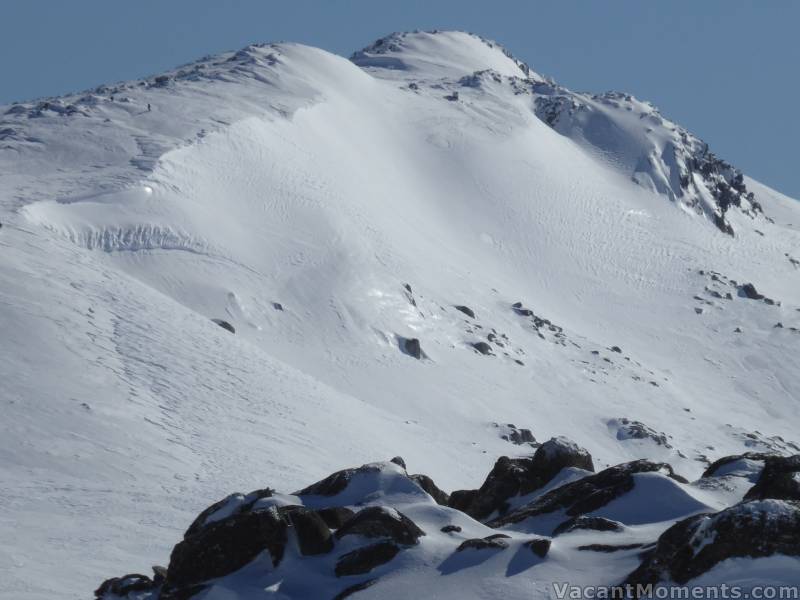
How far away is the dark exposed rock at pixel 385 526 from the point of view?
16.2 m

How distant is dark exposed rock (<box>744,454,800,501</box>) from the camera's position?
17000 millimetres

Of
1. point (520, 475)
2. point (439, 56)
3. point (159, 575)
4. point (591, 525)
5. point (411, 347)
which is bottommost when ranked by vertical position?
point (159, 575)

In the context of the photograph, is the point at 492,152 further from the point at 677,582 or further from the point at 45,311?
the point at 677,582

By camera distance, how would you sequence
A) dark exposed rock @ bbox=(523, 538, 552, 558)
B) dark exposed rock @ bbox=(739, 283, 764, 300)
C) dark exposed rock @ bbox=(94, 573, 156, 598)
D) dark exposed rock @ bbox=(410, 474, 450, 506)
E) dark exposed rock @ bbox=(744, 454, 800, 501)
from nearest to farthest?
dark exposed rock @ bbox=(523, 538, 552, 558)
dark exposed rock @ bbox=(94, 573, 156, 598)
dark exposed rock @ bbox=(744, 454, 800, 501)
dark exposed rock @ bbox=(410, 474, 450, 506)
dark exposed rock @ bbox=(739, 283, 764, 300)

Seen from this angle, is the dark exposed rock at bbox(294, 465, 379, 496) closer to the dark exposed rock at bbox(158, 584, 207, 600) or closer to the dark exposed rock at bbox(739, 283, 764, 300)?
the dark exposed rock at bbox(158, 584, 207, 600)

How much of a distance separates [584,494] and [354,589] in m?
4.88

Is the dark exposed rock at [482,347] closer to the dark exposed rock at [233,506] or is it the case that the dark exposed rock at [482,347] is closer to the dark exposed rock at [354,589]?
the dark exposed rock at [233,506]

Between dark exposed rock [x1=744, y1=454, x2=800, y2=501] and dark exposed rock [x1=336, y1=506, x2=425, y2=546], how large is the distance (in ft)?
16.3

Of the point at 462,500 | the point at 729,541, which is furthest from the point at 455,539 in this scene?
the point at 462,500

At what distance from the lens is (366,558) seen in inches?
624

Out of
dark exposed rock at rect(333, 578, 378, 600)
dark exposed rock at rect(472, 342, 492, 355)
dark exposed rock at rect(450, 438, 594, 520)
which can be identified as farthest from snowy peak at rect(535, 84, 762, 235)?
dark exposed rock at rect(333, 578, 378, 600)

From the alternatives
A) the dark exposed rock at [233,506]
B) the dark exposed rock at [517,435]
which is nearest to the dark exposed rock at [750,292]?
the dark exposed rock at [517,435]

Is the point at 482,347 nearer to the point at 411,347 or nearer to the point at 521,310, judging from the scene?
the point at 411,347

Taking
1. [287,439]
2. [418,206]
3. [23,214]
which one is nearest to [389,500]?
[287,439]
